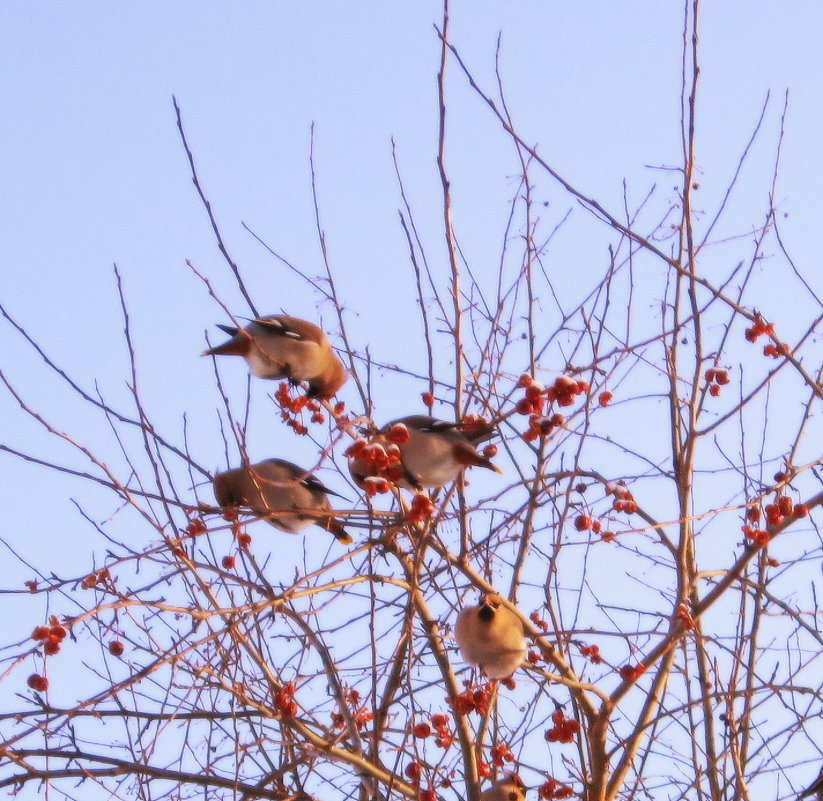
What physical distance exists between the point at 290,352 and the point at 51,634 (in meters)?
1.57

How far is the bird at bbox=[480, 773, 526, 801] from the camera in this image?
3820 millimetres

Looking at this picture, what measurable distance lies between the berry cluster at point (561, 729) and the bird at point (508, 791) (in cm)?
20

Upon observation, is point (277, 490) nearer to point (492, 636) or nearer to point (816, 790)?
point (492, 636)

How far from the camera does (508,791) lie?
3834 millimetres

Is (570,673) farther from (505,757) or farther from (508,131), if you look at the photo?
(508,131)

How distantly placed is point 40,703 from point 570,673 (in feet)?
5.21

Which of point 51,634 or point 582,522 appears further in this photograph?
point 582,522

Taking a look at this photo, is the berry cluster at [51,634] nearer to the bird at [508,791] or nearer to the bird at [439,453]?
the bird at [439,453]

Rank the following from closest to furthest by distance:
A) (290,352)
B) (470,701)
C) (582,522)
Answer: (470,701) → (582,522) → (290,352)

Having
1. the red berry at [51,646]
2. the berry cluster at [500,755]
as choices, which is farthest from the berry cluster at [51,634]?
the berry cluster at [500,755]

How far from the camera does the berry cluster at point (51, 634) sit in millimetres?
3166

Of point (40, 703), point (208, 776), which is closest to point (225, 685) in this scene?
point (208, 776)

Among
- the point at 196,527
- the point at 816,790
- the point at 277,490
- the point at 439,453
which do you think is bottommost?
the point at 816,790

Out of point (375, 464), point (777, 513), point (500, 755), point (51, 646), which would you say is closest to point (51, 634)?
point (51, 646)
